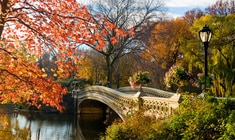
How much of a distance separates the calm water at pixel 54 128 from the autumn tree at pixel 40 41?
983cm

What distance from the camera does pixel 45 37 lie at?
7195 millimetres

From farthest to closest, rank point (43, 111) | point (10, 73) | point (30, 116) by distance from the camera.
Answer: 1. point (43, 111)
2. point (30, 116)
3. point (10, 73)

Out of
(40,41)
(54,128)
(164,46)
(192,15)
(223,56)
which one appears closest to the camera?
(40,41)

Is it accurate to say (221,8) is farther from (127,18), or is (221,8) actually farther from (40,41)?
(40,41)

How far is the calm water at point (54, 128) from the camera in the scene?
21234mm

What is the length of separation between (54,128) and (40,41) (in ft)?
63.9

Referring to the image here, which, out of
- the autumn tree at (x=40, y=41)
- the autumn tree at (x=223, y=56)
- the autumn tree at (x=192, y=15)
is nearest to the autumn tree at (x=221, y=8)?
the autumn tree at (x=192, y=15)

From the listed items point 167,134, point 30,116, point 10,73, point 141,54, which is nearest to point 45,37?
point 10,73

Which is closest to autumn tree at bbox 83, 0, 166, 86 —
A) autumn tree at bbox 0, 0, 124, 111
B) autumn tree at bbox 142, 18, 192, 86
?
autumn tree at bbox 142, 18, 192, 86

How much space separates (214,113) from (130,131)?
2933 millimetres

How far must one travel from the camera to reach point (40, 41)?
742 cm

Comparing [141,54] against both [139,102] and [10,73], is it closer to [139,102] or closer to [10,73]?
[139,102]

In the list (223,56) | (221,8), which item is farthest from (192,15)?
(223,56)

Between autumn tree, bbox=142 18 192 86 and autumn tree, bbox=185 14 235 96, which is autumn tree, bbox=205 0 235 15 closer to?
autumn tree, bbox=142 18 192 86
